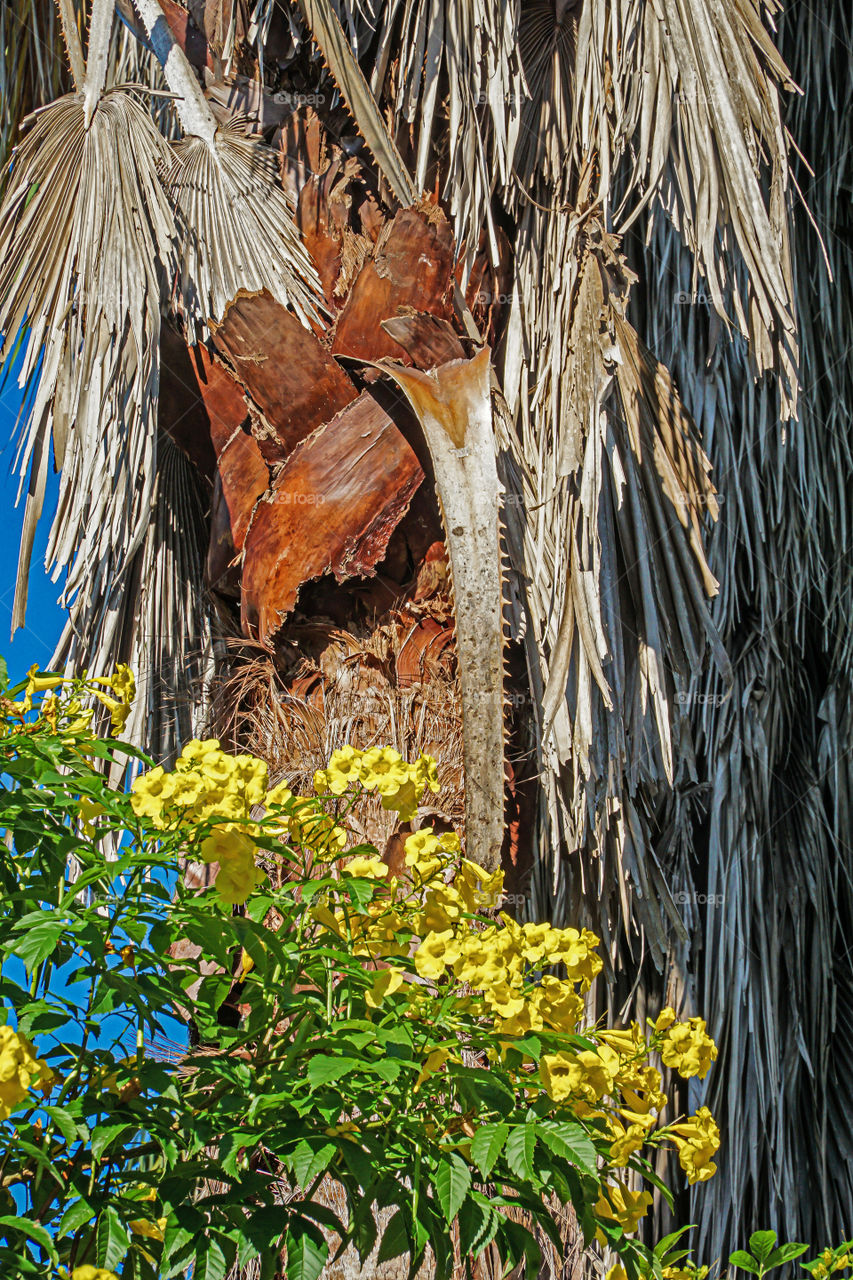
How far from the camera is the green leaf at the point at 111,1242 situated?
1.02 m

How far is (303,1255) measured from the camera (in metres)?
1.06

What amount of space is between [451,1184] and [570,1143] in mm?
127

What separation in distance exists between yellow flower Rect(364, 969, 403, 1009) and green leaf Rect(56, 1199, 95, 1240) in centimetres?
34

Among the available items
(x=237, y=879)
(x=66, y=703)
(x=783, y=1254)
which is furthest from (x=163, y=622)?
(x=783, y=1254)

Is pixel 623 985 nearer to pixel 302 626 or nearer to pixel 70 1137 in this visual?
pixel 302 626

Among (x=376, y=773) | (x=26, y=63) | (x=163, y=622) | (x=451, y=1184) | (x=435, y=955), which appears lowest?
(x=451, y=1184)

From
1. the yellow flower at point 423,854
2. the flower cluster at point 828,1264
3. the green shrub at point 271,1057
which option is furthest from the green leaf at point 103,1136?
the flower cluster at point 828,1264

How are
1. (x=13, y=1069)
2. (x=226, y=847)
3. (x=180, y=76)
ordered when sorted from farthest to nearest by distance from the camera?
(x=180, y=76), (x=226, y=847), (x=13, y=1069)

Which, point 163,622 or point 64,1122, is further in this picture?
point 163,622

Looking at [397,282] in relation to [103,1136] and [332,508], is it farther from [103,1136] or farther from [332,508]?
[103,1136]

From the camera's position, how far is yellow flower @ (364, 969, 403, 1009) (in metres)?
1.24

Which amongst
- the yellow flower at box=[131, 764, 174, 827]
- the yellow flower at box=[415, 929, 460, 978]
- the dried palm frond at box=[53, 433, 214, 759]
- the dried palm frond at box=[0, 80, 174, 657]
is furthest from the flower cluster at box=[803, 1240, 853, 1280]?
the dried palm frond at box=[0, 80, 174, 657]

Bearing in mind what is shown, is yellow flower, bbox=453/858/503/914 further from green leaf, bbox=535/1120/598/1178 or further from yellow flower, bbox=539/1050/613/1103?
green leaf, bbox=535/1120/598/1178

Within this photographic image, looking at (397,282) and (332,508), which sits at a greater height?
(397,282)
